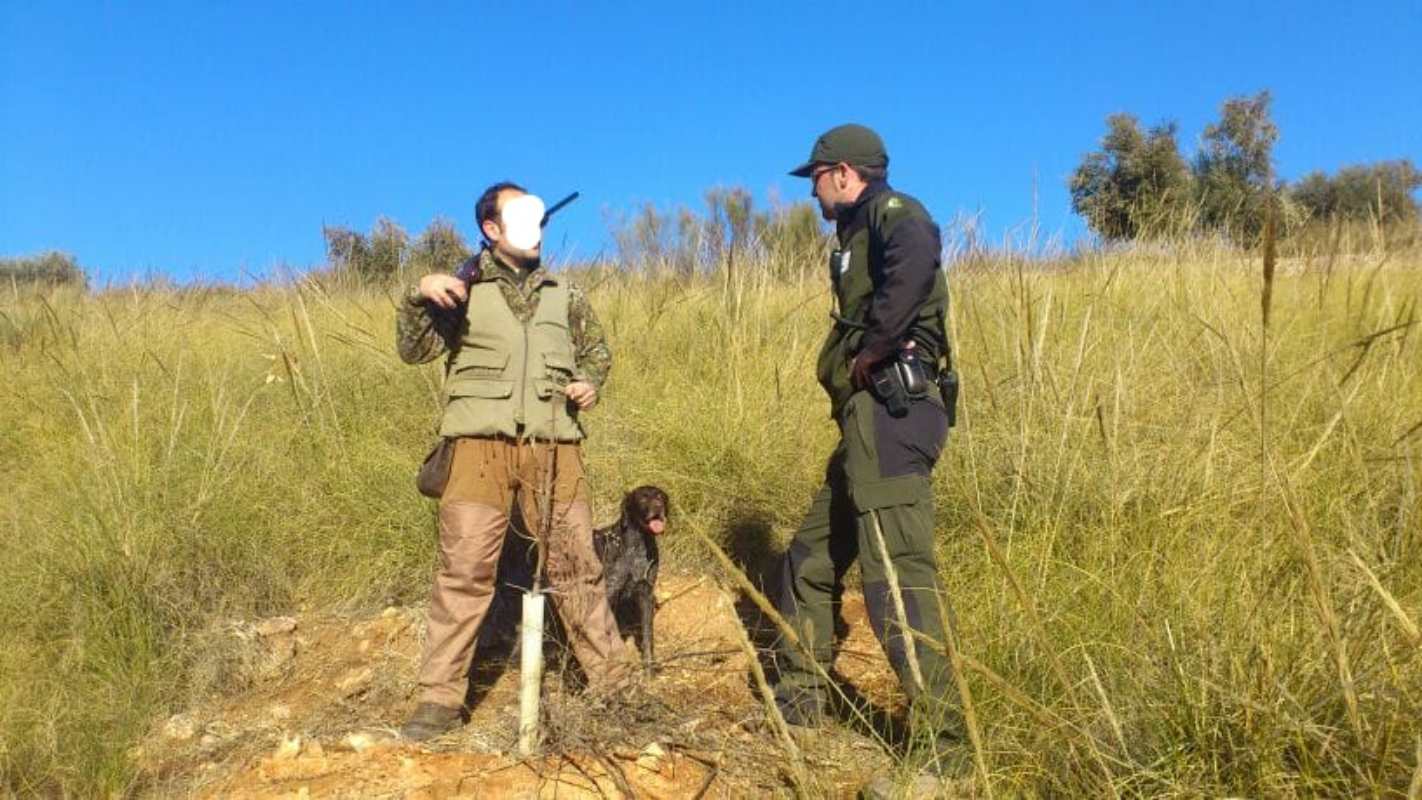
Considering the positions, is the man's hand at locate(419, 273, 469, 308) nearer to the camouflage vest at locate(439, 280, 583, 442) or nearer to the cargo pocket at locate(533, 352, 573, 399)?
the camouflage vest at locate(439, 280, 583, 442)

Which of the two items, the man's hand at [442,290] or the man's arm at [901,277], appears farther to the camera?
the man's hand at [442,290]

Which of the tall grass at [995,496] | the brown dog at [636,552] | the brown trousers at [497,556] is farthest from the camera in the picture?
the brown dog at [636,552]

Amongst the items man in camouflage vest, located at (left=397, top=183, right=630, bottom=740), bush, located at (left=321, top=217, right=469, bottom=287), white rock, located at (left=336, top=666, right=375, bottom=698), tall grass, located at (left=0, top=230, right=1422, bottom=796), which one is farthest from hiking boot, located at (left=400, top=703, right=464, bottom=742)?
bush, located at (left=321, top=217, right=469, bottom=287)

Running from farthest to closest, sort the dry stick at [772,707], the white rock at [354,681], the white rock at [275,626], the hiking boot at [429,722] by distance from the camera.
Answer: the white rock at [275,626] → the white rock at [354,681] → the hiking boot at [429,722] → the dry stick at [772,707]

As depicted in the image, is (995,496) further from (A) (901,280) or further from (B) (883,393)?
(A) (901,280)

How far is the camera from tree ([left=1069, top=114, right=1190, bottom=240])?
5.72 metres

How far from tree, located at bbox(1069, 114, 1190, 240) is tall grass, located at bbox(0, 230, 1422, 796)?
27 centimetres

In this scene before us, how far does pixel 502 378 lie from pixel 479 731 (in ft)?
3.82

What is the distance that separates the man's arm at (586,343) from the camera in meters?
3.46

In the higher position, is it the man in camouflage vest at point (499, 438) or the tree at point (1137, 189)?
the tree at point (1137, 189)

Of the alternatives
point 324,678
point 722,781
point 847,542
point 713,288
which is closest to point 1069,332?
point 713,288

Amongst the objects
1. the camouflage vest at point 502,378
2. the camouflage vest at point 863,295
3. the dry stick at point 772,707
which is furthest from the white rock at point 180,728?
the camouflage vest at point 863,295

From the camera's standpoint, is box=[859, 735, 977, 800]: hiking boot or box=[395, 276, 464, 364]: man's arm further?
box=[395, 276, 464, 364]: man's arm

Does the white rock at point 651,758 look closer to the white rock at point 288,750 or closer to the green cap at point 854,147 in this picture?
the white rock at point 288,750
